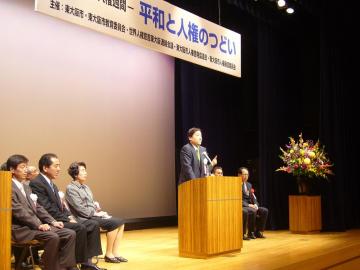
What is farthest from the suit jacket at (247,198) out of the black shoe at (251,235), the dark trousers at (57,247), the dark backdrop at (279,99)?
the dark trousers at (57,247)

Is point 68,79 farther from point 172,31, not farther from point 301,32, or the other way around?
point 301,32

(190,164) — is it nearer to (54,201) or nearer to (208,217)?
(208,217)

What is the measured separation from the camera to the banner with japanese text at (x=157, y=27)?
4.23 meters

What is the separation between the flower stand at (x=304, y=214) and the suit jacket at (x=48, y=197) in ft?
15.1

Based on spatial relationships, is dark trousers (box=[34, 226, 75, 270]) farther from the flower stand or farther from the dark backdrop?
the dark backdrop

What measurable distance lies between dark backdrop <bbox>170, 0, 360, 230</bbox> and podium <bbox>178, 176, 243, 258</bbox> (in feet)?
11.4

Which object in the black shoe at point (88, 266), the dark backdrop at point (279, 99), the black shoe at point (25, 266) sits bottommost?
the black shoe at point (25, 266)

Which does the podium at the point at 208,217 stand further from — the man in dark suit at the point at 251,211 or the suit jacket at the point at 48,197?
the man in dark suit at the point at 251,211

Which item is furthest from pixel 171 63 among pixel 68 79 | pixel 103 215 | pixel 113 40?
pixel 103 215

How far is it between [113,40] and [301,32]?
358cm

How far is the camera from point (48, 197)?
4.36 m

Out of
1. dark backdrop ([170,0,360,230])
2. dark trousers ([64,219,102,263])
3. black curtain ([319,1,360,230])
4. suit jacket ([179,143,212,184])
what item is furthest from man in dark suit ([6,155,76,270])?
black curtain ([319,1,360,230])

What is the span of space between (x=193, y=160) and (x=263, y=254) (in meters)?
1.30

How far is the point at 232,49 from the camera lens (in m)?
6.05
